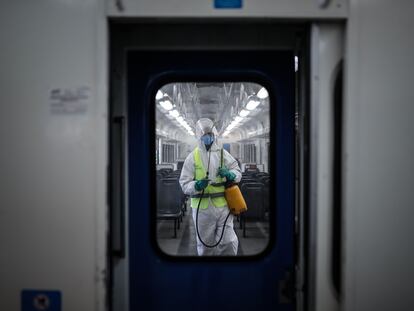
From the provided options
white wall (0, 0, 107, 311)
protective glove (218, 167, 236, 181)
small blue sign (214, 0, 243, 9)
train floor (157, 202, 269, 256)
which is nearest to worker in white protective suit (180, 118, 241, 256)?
protective glove (218, 167, 236, 181)

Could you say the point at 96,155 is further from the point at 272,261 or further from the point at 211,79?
the point at 272,261

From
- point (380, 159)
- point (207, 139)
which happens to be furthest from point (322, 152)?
point (207, 139)

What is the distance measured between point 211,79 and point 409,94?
1.04 meters

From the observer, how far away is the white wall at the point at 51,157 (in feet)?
4.70

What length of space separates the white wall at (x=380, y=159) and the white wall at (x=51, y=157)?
1.02 metres

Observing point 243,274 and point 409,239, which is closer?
point 409,239

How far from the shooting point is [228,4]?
143 cm

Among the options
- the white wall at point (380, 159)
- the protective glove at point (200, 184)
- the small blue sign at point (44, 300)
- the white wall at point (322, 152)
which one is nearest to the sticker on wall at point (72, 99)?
the small blue sign at point (44, 300)

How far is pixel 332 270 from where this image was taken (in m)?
1.51

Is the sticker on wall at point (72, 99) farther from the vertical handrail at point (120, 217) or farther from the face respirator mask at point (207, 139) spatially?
the face respirator mask at point (207, 139)

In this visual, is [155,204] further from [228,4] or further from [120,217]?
[228,4]

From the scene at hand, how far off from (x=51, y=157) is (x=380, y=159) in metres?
1.33

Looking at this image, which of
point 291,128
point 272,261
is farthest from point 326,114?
point 272,261

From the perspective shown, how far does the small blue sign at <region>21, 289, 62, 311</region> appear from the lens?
145 centimetres
